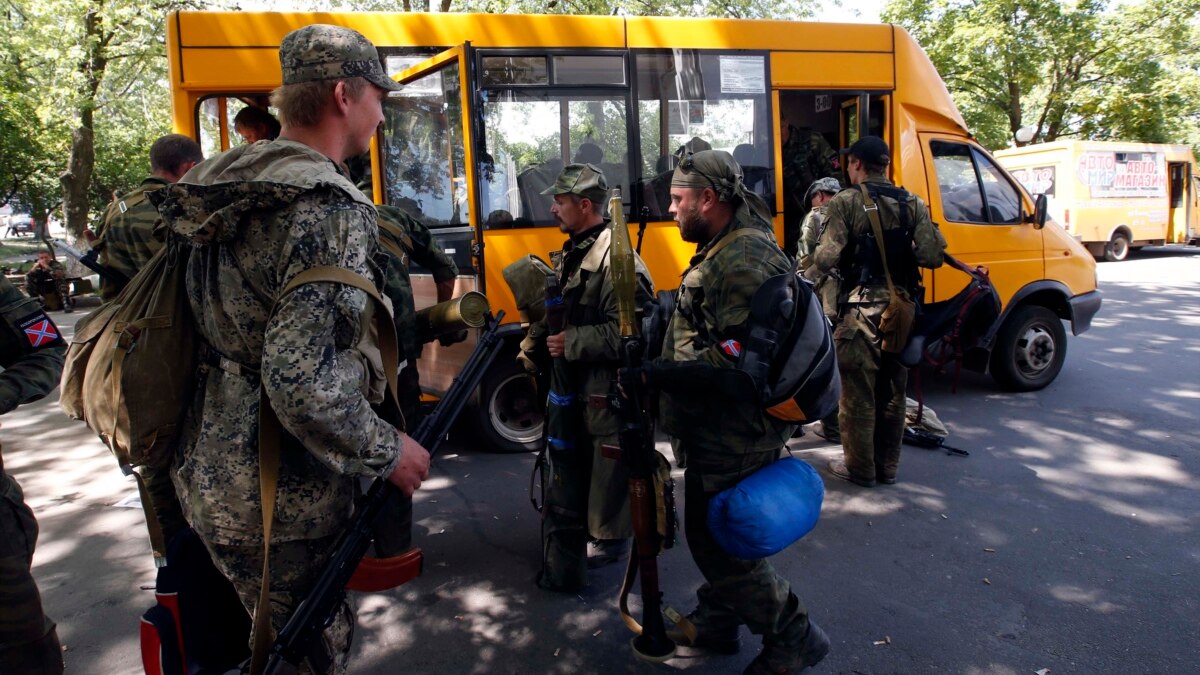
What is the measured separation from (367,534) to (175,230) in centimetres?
82

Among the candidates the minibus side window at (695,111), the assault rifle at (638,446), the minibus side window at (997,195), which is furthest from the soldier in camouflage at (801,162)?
the assault rifle at (638,446)

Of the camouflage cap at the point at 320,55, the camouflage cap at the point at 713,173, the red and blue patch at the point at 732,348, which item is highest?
the camouflage cap at the point at 320,55

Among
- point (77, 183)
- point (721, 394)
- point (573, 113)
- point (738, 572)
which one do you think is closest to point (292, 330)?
point (721, 394)

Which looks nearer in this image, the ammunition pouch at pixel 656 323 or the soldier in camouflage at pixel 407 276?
the ammunition pouch at pixel 656 323

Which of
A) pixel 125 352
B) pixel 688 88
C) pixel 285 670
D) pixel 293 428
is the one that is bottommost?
pixel 285 670

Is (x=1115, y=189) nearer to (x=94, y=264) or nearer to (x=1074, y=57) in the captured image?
(x=1074, y=57)

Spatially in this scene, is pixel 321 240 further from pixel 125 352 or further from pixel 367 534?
pixel 367 534

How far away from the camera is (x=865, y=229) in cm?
448

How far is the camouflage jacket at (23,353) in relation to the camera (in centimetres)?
231

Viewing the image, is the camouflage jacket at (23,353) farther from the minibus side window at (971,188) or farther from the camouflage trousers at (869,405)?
the minibus side window at (971,188)

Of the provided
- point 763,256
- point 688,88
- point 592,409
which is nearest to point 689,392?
point 763,256

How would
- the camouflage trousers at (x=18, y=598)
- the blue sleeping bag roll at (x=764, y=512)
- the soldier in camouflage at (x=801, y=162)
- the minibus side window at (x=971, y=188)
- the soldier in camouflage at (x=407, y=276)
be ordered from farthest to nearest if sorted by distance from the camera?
the soldier in camouflage at (x=801, y=162)
the minibus side window at (x=971, y=188)
the soldier in camouflage at (x=407, y=276)
the blue sleeping bag roll at (x=764, y=512)
the camouflage trousers at (x=18, y=598)

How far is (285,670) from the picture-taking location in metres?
1.78

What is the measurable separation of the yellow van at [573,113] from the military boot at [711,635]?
2366mm
